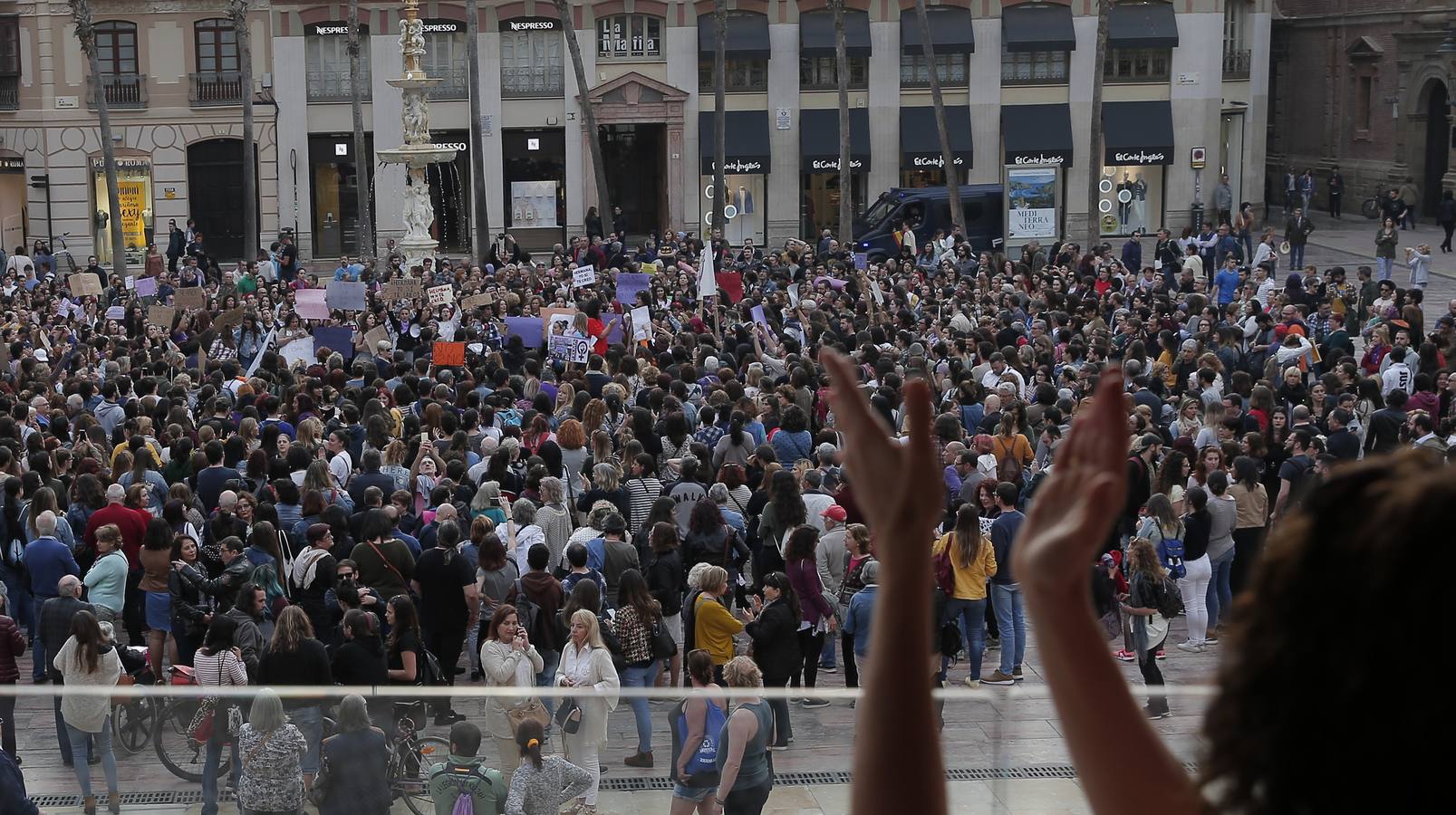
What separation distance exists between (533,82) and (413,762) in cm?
4352

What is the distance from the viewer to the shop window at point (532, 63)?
47.3m

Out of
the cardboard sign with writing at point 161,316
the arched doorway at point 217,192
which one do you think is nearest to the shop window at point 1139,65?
the arched doorway at point 217,192

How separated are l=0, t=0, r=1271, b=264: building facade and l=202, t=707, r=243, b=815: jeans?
4252 cm

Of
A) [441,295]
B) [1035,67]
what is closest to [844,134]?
[1035,67]

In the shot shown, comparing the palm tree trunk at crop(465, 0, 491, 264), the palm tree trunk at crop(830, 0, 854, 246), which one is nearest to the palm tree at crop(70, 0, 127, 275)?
the palm tree trunk at crop(465, 0, 491, 264)

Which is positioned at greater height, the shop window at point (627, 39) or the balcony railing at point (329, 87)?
the shop window at point (627, 39)

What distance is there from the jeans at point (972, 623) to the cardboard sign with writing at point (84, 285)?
19744 millimetres

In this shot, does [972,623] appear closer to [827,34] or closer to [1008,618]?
[1008,618]

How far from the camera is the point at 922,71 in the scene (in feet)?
158

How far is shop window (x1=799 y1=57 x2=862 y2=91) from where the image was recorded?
47.8 metres

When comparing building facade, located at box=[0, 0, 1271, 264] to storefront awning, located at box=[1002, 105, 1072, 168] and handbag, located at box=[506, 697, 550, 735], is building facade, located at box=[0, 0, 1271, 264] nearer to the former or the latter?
storefront awning, located at box=[1002, 105, 1072, 168]

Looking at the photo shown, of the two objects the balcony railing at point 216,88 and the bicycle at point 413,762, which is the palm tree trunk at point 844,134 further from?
the bicycle at point 413,762

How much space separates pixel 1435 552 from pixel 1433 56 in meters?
48.8

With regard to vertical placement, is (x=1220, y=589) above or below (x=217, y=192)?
below
